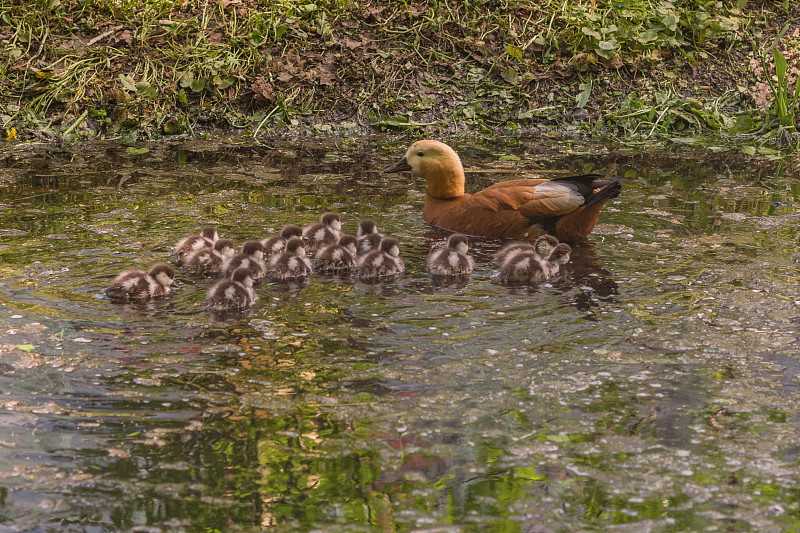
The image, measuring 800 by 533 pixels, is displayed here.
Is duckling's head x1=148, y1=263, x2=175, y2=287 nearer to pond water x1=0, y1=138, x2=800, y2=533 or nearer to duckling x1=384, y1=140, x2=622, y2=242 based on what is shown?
pond water x1=0, y1=138, x2=800, y2=533

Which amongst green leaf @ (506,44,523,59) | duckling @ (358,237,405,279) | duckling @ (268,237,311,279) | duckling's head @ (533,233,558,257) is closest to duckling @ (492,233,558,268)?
duckling's head @ (533,233,558,257)

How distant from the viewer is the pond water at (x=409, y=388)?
3330 mm

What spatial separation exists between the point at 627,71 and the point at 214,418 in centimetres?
858

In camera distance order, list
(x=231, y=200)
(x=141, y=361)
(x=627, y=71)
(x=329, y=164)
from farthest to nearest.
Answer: (x=627, y=71) → (x=329, y=164) → (x=231, y=200) → (x=141, y=361)

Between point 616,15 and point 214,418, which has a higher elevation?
point 616,15

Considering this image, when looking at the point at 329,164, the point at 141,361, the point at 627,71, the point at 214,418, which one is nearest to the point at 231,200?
the point at 329,164

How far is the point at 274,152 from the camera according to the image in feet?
30.6

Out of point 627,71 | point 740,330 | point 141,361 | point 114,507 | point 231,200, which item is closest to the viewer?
point 114,507

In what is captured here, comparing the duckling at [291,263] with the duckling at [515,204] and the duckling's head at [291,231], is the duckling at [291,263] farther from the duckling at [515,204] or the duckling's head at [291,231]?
the duckling at [515,204]

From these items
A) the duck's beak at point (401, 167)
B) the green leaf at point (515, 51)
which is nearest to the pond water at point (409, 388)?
the duck's beak at point (401, 167)

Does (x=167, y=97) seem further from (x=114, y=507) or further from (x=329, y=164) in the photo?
(x=114, y=507)

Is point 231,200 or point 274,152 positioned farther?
point 274,152

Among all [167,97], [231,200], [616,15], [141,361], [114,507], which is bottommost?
[114,507]

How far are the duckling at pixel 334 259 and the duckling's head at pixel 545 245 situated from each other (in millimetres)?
1343
